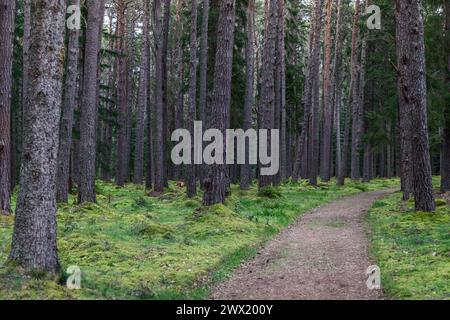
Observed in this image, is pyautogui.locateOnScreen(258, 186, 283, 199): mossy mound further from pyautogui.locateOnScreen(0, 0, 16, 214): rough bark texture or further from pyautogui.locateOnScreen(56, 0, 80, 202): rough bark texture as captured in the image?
pyautogui.locateOnScreen(0, 0, 16, 214): rough bark texture

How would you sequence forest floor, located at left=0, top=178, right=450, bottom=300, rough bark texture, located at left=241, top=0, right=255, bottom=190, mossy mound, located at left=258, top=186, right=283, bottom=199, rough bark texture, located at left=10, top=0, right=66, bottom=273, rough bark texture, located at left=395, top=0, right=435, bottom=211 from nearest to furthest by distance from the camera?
rough bark texture, located at left=10, top=0, right=66, bottom=273 → forest floor, located at left=0, top=178, right=450, bottom=300 → rough bark texture, located at left=395, top=0, right=435, bottom=211 → mossy mound, located at left=258, top=186, right=283, bottom=199 → rough bark texture, located at left=241, top=0, right=255, bottom=190

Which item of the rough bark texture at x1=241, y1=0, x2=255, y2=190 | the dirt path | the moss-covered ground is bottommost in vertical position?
the dirt path

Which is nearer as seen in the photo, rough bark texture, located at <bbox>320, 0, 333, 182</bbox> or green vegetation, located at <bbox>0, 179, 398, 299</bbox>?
green vegetation, located at <bbox>0, 179, 398, 299</bbox>

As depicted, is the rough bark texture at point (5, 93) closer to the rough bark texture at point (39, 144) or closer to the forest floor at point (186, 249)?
the forest floor at point (186, 249)

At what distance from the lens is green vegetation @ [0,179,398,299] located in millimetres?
6512

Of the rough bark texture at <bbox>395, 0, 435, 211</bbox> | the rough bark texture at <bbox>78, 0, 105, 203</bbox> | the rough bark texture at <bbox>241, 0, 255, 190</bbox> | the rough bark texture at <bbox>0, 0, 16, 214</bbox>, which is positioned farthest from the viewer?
the rough bark texture at <bbox>241, 0, 255, 190</bbox>

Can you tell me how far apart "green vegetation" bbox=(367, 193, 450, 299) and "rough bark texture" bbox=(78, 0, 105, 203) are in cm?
936

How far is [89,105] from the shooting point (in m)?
15.9

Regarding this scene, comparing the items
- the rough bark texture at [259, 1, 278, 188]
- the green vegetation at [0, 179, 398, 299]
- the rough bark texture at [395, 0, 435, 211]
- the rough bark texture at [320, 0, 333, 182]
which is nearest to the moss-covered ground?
the rough bark texture at [395, 0, 435, 211]

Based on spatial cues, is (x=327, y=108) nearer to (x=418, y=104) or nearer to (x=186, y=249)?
(x=418, y=104)

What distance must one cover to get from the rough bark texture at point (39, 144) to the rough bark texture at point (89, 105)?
9.54m

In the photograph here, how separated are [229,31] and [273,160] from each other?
1608 centimetres

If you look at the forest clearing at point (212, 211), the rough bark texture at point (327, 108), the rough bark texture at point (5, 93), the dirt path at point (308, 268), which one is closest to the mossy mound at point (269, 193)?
the forest clearing at point (212, 211)
